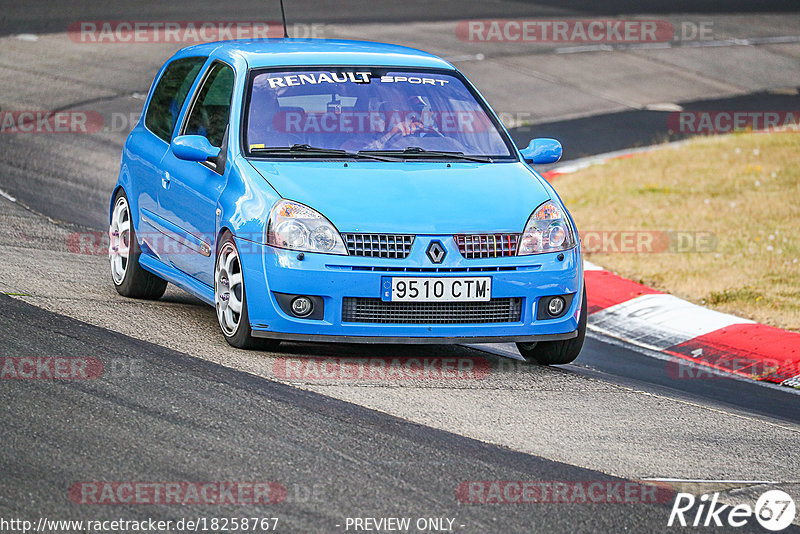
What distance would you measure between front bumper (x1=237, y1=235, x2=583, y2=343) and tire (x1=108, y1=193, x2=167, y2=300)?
5.97 feet

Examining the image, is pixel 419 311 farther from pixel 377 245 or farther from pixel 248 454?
pixel 248 454

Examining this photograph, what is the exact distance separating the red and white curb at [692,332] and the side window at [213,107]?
3367mm

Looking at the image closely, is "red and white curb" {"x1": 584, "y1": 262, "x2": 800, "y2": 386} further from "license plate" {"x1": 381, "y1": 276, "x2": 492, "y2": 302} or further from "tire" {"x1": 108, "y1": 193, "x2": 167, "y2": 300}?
"tire" {"x1": 108, "y1": 193, "x2": 167, "y2": 300}

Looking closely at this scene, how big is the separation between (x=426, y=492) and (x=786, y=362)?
4440 mm

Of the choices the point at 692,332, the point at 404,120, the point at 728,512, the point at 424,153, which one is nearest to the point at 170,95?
the point at 404,120

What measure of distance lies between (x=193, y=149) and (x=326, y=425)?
2.37 meters

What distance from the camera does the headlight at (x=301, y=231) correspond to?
268 inches

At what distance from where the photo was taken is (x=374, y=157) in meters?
7.57

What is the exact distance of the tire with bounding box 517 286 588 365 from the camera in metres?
7.47

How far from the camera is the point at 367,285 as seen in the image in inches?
267

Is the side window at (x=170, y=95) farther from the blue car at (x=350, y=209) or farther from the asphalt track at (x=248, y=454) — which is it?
the asphalt track at (x=248, y=454)

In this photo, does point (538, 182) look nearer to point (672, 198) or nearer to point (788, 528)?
point (788, 528)

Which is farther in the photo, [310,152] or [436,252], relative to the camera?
[310,152]

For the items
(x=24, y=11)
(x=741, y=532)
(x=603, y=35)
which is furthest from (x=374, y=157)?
(x=603, y=35)
